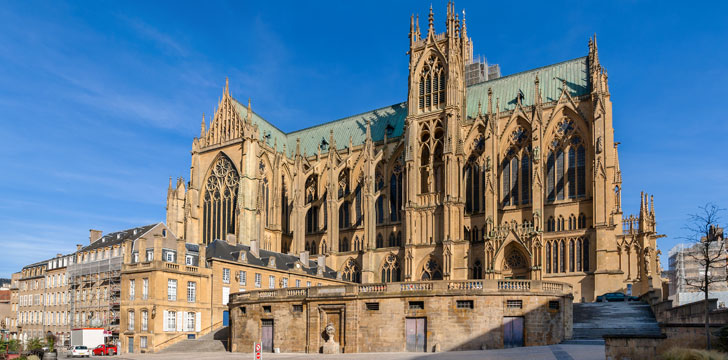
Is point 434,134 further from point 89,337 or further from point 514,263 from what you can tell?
point 89,337

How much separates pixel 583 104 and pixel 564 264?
47.1 ft

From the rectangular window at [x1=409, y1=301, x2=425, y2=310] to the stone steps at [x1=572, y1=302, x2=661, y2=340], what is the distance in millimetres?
8207

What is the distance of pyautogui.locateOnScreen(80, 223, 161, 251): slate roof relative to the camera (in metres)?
59.2

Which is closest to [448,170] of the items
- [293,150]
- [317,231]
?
[317,231]

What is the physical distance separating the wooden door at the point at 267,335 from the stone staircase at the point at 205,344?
453cm

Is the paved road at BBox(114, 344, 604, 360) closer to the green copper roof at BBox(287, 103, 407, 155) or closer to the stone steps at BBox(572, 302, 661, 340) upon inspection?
the stone steps at BBox(572, 302, 661, 340)

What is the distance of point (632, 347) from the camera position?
76.3ft

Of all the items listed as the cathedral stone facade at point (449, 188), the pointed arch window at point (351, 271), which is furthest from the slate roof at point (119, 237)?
the pointed arch window at point (351, 271)

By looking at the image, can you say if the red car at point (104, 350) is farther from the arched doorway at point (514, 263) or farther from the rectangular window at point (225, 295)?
the arched doorway at point (514, 263)

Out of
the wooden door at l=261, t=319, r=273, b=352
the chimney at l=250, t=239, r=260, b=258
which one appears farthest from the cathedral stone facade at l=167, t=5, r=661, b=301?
the wooden door at l=261, t=319, r=273, b=352

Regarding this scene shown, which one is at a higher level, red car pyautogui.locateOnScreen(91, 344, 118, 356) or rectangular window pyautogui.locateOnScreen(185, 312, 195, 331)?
rectangular window pyautogui.locateOnScreen(185, 312, 195, 331)

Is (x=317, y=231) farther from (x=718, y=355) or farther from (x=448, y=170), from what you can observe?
(x=718, y=355)

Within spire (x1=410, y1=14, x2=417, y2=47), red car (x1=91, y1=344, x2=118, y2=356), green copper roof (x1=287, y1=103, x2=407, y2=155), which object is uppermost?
spire (x1=410, y1=14, x2=417, y2=47)

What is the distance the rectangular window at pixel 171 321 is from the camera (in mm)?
46906
